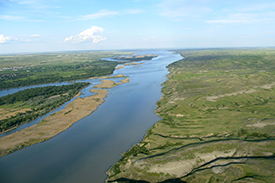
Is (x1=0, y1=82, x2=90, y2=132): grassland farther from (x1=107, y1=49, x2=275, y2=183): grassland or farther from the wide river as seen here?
(x1=107, y1=49, x2=275, y2=183): grassland

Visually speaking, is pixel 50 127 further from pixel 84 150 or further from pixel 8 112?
pixel 8 112

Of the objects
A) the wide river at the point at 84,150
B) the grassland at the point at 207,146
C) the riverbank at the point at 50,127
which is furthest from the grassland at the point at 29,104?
the grassland at the point at 207,146

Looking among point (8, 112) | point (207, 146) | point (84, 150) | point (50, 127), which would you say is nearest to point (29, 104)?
point (8, 112)

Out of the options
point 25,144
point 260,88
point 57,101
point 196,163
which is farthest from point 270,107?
point 57,101

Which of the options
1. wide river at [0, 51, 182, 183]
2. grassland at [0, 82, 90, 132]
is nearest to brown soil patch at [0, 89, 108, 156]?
wide river at [0, 51, 182, 183]

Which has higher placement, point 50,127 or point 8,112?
point 8,112
